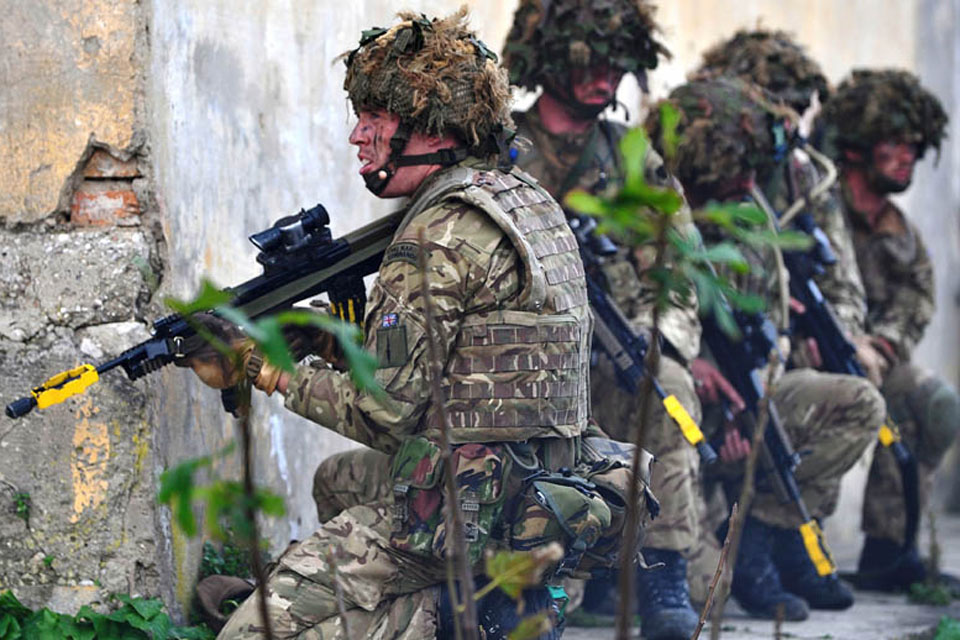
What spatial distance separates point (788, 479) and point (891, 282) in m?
1.66

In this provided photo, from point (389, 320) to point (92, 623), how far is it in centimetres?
112

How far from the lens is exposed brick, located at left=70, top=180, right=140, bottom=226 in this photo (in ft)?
12.4

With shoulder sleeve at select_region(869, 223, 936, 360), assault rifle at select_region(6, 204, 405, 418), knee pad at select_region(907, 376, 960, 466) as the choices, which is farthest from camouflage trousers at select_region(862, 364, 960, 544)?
assault rifle at select_region(6, 204, 405, 418)

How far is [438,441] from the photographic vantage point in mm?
3346

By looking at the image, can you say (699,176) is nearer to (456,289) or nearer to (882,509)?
(882,509)

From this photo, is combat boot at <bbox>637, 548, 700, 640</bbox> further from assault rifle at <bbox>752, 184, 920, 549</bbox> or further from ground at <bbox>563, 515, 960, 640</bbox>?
assault rifle at <bbox>752, 184, 920, 549</bbox>

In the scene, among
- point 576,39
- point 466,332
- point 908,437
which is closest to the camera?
point 466,332

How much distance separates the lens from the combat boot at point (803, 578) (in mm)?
5699

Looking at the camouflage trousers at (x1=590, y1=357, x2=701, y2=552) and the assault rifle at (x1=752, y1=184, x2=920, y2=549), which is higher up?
the assault rifle at (x1=752, y1=184, x2=920, y2=549)

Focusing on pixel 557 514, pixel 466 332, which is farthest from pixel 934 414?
pixel 466 332

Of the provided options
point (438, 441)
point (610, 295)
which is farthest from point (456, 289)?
point (610, 295)

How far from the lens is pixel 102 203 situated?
3793 mm

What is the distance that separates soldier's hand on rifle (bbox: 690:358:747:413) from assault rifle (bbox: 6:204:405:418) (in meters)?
2.00

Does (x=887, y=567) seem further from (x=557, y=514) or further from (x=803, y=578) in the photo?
(x=557, y=514)
